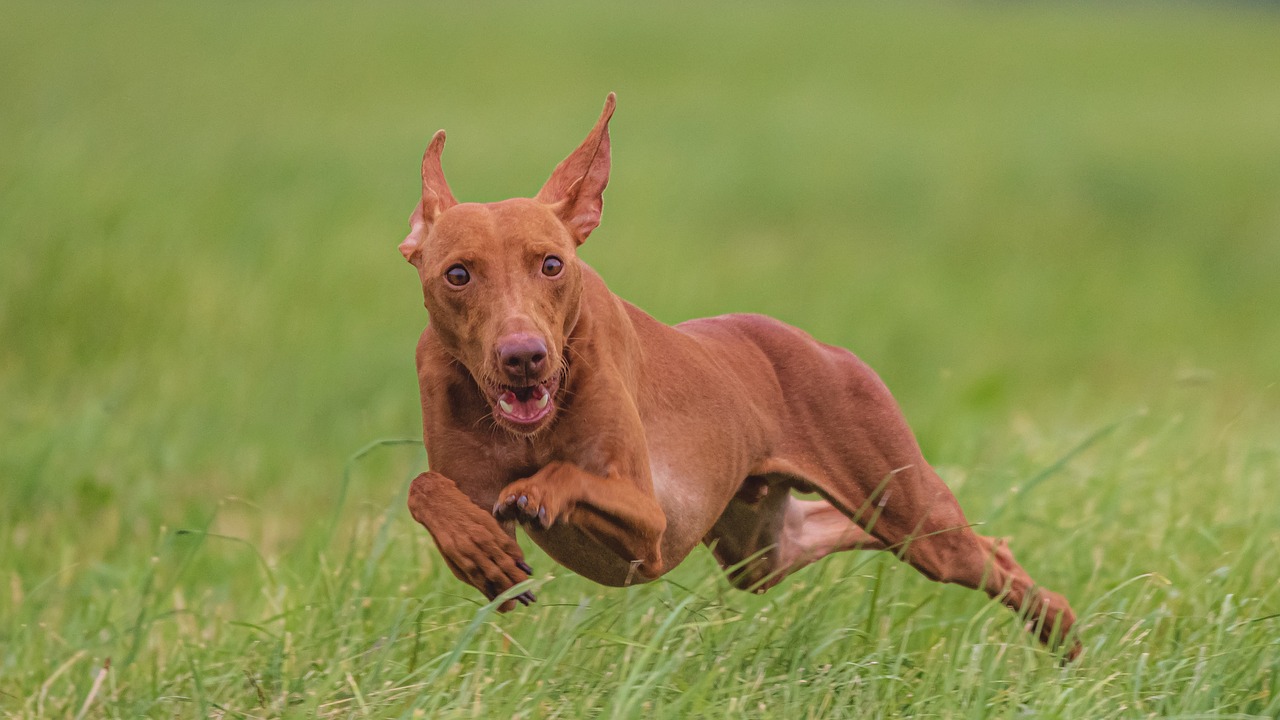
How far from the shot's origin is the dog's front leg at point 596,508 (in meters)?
2.89

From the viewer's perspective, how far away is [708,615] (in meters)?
3.99

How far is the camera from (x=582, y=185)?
129 inches

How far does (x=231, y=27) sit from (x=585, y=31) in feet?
16.8

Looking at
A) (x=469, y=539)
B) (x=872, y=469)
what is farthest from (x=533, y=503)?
(x=872, y=469)

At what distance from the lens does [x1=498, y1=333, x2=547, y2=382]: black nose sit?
9.30ft

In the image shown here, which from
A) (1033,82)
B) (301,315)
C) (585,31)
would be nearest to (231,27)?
(585,31)

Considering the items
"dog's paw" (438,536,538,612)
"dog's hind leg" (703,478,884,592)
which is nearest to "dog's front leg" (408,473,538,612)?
"dog's paw" (438,536,538,612)

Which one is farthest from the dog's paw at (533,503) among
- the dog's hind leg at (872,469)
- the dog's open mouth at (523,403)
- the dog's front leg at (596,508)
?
the dog's hind leg at (872,469)

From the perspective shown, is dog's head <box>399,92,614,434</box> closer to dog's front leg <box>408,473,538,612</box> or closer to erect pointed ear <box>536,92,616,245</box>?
erect pointed ear <box>536,92,616,245</box>

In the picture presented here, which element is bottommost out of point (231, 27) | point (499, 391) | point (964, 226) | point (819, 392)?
point (964, 226)

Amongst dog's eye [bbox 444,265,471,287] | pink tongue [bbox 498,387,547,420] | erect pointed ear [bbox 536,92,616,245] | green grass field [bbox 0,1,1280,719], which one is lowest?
green grass field [bbox 0,1,1280,719]

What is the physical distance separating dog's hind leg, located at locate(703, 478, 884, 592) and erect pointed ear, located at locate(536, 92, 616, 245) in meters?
0.91

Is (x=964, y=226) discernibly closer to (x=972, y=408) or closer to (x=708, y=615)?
(x=972, y=408)

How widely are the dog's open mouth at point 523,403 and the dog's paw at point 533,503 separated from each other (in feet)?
0.36
